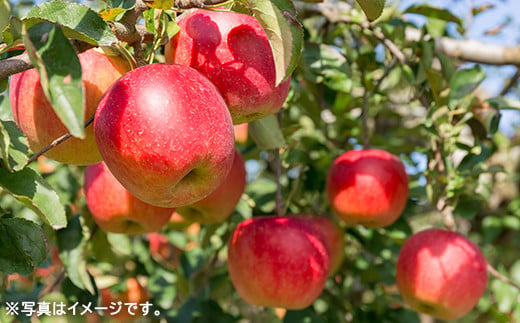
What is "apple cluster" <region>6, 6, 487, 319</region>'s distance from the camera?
657mm

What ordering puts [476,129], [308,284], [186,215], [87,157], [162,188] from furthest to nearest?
[476,129], [186,215], [308,284], [87,157], [162,188]

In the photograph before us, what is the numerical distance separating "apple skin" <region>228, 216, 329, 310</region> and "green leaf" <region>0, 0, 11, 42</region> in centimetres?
56

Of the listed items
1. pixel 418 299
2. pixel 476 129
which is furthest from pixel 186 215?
pixel 476 129

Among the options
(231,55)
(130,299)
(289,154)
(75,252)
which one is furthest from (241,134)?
(231,55)

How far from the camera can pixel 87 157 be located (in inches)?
32.7

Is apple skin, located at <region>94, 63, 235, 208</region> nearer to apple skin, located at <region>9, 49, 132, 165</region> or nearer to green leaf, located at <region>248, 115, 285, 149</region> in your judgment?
apple skin, located at <region>9, 49, 132, 165</region>

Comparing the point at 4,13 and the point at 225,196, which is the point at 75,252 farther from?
the point at 4,13

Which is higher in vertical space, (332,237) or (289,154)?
(289,154)

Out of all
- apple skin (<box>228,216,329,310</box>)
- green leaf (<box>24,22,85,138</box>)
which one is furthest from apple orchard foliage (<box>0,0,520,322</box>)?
apple skin (<box>228,216,329,310</box>)

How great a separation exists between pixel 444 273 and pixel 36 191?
32.4 inches

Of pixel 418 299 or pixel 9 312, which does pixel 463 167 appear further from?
pixel 9 312

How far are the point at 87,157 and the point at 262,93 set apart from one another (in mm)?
287

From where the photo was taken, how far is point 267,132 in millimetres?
1028

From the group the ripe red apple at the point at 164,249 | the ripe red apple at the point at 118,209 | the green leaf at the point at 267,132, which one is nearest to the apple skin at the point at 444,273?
the green leaf at the point at 267,132
